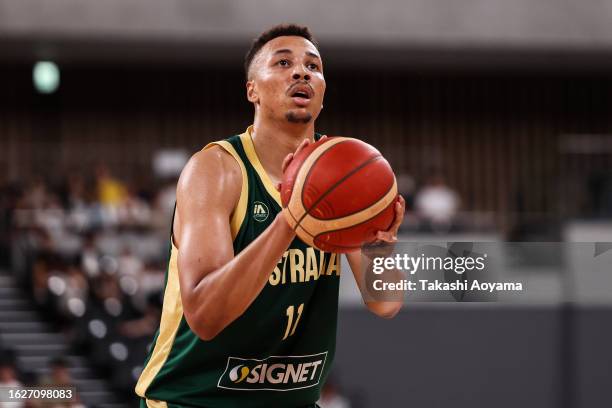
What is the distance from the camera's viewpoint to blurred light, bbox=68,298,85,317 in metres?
11.3

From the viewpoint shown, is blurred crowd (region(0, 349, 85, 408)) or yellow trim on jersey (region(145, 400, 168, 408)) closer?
yellow trim on jersey (region(145, 400, 168, 408))

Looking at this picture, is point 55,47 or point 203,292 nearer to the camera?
point 203,292

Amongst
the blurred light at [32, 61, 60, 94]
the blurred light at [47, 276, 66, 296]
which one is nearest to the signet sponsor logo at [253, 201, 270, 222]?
the blurred light at [47, 276, 66, 296]

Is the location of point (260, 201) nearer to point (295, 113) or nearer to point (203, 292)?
point (295, 113)

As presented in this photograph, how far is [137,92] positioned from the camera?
17.8 metres

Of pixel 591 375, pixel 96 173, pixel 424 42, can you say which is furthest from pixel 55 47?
pixel 591 375

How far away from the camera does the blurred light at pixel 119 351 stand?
1085cm

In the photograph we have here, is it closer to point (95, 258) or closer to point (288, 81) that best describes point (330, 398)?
point (95, 258)

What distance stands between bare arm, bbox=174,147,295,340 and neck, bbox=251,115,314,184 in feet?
0.61

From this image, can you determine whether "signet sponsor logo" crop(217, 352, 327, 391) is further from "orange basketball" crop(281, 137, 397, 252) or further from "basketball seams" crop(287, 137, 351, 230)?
"basketball seams" crop(287, 137, 351, 230)

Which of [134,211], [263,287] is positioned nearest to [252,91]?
[263,287]

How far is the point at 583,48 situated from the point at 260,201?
504 inches

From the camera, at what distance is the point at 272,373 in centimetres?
364

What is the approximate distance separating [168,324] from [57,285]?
8.20 meters
